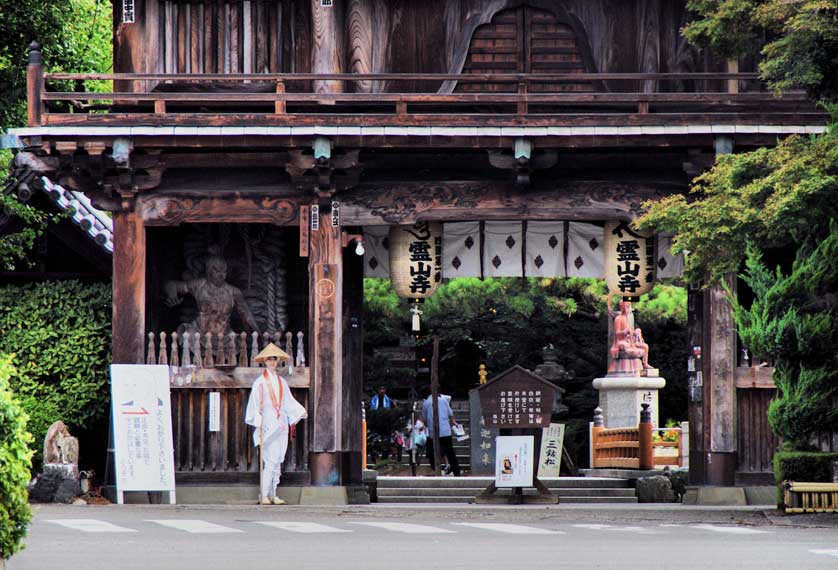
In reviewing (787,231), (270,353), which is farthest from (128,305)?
(787,231)

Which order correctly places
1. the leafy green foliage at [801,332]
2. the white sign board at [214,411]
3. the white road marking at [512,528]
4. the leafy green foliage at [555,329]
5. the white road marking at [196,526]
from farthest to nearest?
the leafy green foliage at [555,329]
the white sign board at [214,411]
the leafy green foliage at [801,332]
the white road marking at [512,528]
the white road marking at [196,526]

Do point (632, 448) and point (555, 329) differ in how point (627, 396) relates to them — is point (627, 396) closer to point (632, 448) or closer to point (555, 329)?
point (555, 329)

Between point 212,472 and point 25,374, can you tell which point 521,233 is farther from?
point 25,374

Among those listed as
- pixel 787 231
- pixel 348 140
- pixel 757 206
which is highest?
pixel 348 140

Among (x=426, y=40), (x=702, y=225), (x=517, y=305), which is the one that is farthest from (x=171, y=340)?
(x=517, y=305)

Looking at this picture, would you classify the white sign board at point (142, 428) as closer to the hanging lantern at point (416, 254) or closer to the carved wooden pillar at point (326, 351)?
the carved wooden pillar at point (326, 351)

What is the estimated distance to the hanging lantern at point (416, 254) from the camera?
23547 millimetres

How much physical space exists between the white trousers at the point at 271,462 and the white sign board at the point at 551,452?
26.1 ft

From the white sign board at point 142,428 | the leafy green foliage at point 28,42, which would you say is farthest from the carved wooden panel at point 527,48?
the leafy green foliage at point 28,42

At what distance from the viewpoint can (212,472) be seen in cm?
2212

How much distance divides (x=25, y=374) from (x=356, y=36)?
6.99 m

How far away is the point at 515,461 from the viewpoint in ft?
74.9

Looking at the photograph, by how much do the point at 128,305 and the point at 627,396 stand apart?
17.0 meters

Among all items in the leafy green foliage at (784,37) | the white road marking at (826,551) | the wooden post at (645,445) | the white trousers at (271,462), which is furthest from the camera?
the wooden post at (645,445)
